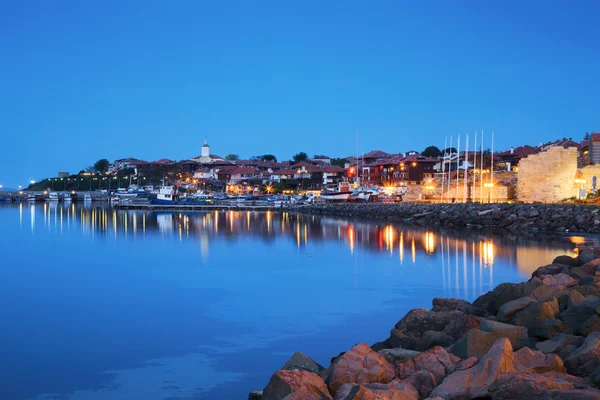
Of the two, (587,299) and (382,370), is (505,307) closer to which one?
(587,299)

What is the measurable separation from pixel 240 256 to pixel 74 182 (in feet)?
322

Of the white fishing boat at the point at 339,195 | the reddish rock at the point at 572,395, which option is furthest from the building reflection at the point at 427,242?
the white fishing boat at the point at 339,195

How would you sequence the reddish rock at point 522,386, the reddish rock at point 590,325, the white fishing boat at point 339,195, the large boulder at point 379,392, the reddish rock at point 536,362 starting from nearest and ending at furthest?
the reddish rock at point 522,386 → the large boulder at point 379,392 → the reddish rock at point 536,362 → the reddish rock at point 590,325 → the white fishing boat at point 339,195

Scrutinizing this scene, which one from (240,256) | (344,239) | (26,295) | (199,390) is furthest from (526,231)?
(199,390)

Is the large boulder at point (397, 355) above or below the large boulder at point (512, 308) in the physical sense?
below

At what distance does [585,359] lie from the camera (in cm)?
446

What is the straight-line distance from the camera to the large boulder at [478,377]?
4137 mm

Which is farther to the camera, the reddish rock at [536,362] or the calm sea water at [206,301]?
the calm sea water at [206,301]

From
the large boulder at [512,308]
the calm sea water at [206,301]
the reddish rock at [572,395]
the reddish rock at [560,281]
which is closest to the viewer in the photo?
the reddish rock at [572,395]

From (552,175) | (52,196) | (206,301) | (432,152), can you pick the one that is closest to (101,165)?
(52,196)

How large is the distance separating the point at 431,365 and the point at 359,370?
55cm

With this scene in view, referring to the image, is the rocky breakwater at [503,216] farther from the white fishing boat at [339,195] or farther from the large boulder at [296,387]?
the large boulder at [296,387]

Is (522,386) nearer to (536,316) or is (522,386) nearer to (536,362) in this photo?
(536,362)

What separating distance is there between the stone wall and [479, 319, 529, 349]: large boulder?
28.6 m
